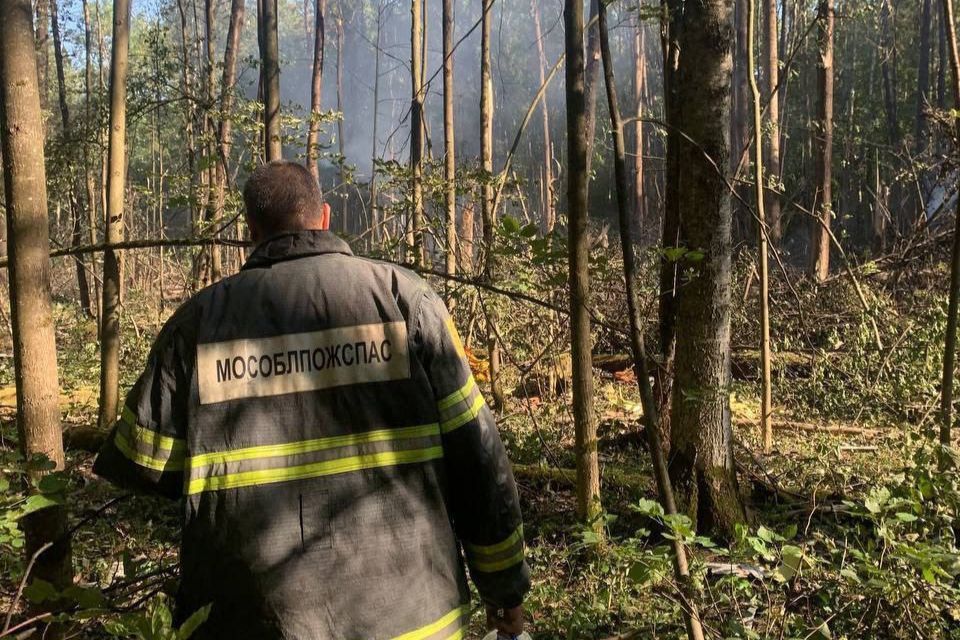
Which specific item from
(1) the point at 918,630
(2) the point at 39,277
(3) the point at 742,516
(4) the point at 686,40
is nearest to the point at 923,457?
(1) the point at 918,630

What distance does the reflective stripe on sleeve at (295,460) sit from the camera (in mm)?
1655

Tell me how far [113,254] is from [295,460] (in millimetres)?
4884

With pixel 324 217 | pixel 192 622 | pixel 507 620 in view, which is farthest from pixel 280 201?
pixel 507 620

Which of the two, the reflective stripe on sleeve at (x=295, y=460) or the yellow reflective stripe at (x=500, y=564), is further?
the yellow reflective stripe at (x=500, y=564)

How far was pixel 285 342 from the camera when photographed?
170 cm

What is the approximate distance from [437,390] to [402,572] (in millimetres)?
424

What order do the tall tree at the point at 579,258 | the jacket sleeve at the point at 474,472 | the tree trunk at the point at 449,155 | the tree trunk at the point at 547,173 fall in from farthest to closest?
1. the tree trunk at the point at 547,173
2. the tree trunk at the point at 449,155
3. the tall tree at the point at 579,258
4. the jacket sleeve at the point at 474,472

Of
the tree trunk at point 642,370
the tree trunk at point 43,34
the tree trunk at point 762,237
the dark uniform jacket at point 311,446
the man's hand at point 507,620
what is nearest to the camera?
the dark uniform jacket at point 311,446

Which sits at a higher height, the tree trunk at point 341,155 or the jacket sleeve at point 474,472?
the tree trunk at point 341,155

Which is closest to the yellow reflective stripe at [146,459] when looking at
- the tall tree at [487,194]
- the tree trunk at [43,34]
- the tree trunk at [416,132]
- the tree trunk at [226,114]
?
the tall tree at [487,194]

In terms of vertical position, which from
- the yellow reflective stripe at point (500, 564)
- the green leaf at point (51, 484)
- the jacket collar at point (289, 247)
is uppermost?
the jacket collar at point (289, 247)

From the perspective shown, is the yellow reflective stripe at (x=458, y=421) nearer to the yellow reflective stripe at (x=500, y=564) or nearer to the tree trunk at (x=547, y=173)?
the yellow reflective stripe at (x=500, y=564)

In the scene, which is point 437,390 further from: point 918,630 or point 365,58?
point 365,58

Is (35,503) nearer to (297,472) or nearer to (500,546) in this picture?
(297,472)
